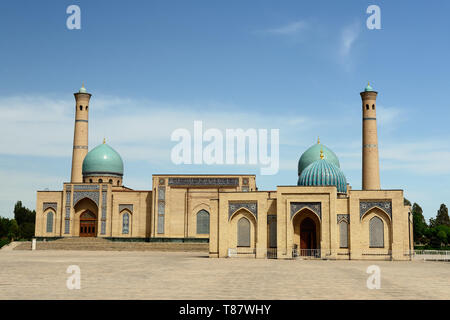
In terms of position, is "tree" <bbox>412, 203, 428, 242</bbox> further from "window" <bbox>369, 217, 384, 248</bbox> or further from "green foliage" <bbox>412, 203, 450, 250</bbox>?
"window" <bbox>369, 217, 384, 248</bbox>

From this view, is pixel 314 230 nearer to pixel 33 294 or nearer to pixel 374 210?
pixel 374 210

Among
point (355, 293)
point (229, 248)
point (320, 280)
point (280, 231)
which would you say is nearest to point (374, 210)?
point (280, 231)

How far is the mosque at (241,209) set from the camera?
33.6 metres

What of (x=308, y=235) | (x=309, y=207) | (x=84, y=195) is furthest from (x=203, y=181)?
Answer: (x=309, y=207)

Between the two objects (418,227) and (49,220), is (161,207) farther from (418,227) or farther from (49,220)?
(418,227)

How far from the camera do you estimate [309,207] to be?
34.1 meters

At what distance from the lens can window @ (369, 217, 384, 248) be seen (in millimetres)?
33531

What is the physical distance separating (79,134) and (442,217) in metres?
56.6

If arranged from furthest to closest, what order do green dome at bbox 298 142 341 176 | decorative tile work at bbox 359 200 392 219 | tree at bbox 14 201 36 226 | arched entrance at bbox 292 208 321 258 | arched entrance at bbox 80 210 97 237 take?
tree at bbox 14 201 36 226
arched entrance at bbox 80 210 97 237
green dome at bbox 298 142 341 176
arched entrance at bbox 292 208 321 258
decorative tile work at bbox 359 200 392 219

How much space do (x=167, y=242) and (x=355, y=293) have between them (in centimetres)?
3699

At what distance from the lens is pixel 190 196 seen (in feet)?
167

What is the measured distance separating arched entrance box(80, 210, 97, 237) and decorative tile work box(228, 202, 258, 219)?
21.4 meters

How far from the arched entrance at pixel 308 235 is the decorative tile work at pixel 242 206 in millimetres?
3353

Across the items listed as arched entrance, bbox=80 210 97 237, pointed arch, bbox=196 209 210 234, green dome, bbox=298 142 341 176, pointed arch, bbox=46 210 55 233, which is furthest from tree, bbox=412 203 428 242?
pointed arch, bbox=46 210 55 233
